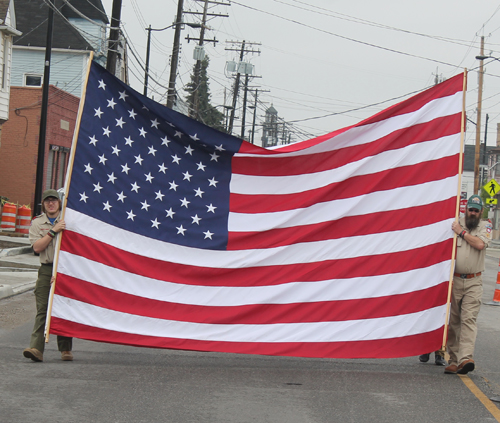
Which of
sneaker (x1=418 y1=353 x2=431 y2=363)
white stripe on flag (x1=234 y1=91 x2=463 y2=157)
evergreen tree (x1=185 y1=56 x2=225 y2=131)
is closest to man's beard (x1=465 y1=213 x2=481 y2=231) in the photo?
white stripe on flag (x1=234 y1=91 x2=463 y2=157)

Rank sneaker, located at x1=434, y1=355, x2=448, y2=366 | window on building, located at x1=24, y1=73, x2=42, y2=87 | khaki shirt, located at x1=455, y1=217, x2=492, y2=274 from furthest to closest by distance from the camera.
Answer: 1. window on building, located at x1=24, y1=73, x2=42, y2=87
2. sneaker, located at x1=434, y1=355, x2=448, y2=366
3. khaki shirt, located at x1=455, y1=217, x2=492, y2=274

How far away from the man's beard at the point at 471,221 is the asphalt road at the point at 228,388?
5.32 ft

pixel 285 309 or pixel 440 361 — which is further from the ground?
pixel 285 309

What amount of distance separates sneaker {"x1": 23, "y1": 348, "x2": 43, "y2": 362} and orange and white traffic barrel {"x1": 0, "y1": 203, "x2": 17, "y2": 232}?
19237 mm

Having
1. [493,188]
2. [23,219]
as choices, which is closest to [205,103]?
[493,188]

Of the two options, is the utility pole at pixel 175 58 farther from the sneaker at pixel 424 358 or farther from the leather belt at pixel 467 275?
the leather belt at pixel 467 275

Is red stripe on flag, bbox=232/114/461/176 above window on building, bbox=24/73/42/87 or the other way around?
the other way around

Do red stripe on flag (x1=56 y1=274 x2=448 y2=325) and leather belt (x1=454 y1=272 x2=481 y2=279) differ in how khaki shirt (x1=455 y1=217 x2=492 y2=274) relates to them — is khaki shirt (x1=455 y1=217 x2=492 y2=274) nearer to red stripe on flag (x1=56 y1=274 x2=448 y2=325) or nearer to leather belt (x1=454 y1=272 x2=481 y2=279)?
leather belt (x1=454 y1=272 x2=481 y2=279)

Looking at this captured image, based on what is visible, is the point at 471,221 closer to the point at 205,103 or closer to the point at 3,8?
the point at 3,8

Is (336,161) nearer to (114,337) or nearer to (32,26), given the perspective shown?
(114,337)

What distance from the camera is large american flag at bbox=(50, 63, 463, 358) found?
723 centimetres

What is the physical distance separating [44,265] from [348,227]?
10.9ft

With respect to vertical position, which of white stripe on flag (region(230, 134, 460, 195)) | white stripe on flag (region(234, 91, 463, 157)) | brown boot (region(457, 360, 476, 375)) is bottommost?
brown boot (region(457, 360, 476, 375))

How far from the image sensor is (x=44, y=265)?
754 centimetres
